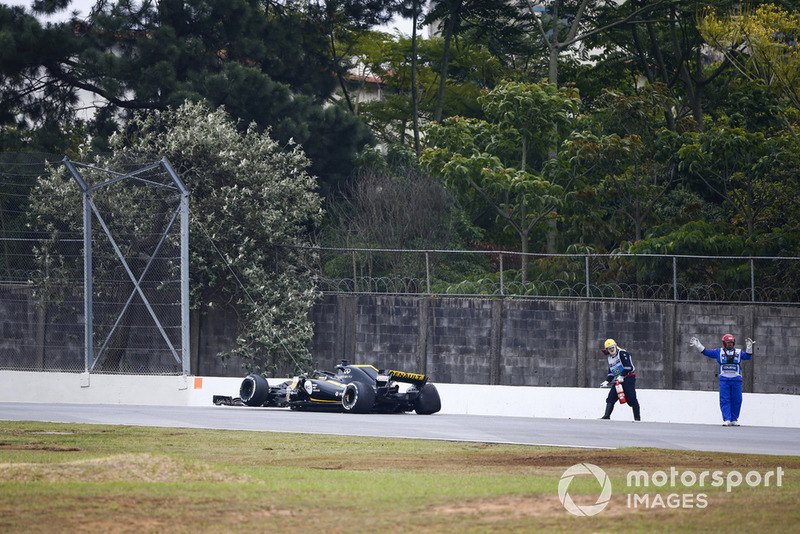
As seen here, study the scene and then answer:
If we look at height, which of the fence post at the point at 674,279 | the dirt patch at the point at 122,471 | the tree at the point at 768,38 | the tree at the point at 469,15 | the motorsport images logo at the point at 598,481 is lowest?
the motorsport images logo at the point at 598,481

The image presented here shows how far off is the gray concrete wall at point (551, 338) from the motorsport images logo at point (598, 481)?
11384 millimetres

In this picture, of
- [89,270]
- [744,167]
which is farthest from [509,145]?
[89,270]

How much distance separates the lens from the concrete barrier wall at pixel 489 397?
2061 centimetres

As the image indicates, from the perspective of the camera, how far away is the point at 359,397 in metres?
20.2

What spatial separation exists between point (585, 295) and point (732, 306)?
331 cm

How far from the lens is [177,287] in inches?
942

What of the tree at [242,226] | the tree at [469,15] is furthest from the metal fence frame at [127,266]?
the tree at [469,15]

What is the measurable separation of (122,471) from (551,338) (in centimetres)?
1479

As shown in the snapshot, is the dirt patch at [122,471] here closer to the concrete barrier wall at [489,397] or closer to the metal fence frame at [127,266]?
the metal fence frame at [127,266]

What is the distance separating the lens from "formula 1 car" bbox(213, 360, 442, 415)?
20.4 meters

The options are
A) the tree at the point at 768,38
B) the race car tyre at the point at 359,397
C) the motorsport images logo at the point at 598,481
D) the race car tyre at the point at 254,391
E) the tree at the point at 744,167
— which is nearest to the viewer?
the motorsport images logo at the point at 598,481

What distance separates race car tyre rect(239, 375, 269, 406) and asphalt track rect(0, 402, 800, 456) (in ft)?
0.91

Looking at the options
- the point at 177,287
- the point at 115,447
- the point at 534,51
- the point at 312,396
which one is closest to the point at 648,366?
the point at 312,396

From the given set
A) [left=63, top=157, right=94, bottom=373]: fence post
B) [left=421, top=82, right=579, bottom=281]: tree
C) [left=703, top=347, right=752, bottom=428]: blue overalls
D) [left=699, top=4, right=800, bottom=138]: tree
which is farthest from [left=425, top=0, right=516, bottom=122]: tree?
[left=703, top=347, right=752, bottom=428]: blue overalls
